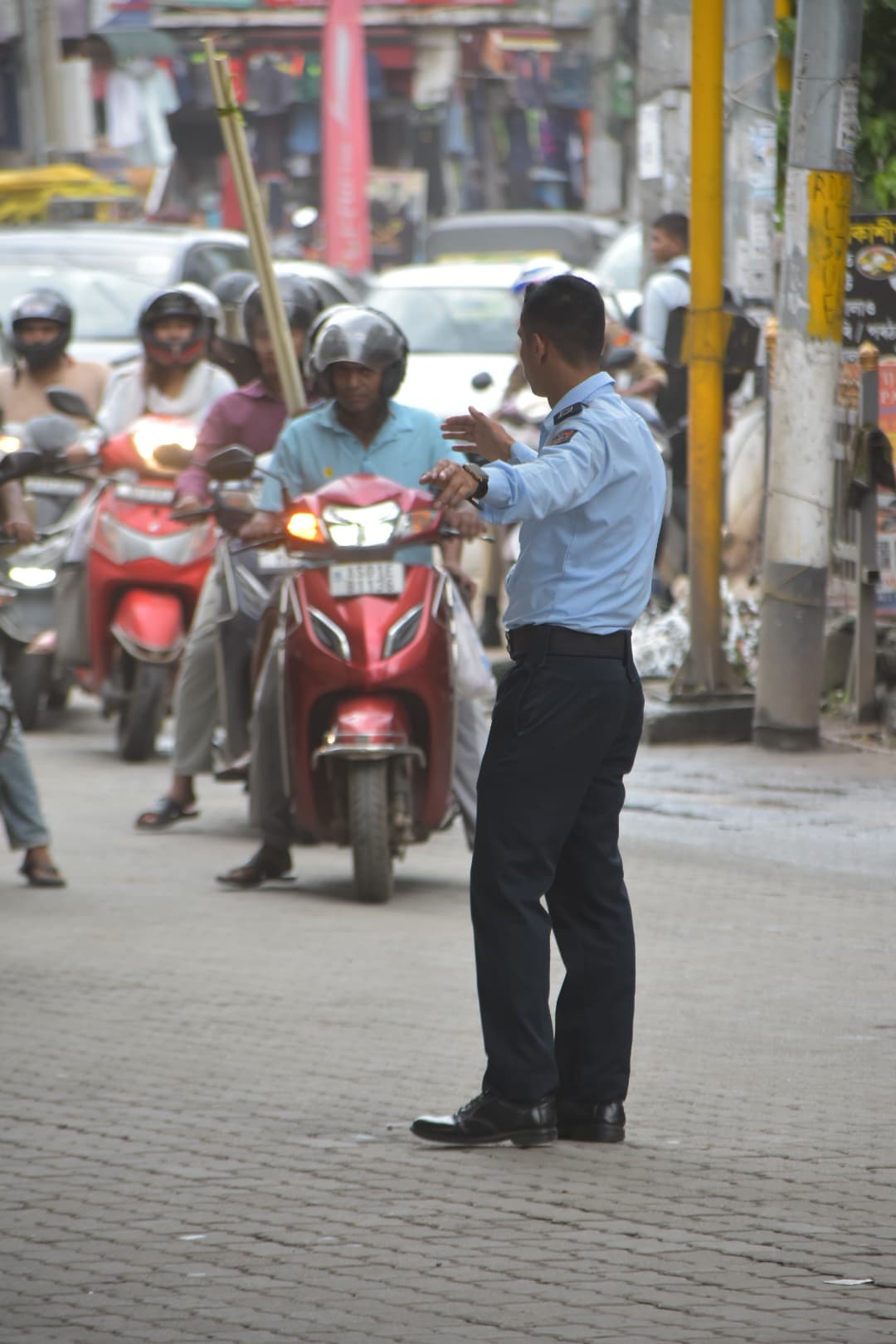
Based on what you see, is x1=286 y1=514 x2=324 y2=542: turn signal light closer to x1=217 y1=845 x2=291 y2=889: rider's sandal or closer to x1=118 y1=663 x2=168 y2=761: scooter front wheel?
x1=217 y1=845 x2=291 y2=889: rider's sandal

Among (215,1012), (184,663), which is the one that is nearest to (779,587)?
(184,663)

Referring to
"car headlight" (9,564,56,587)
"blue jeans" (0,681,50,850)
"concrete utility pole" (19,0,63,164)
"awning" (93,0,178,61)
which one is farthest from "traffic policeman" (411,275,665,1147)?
"awning" (93,0,178,61)

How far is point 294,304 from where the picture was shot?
962 centimetres

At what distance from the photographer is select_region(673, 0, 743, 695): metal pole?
36.4 ft

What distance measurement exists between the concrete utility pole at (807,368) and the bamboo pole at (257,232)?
2.19 metres

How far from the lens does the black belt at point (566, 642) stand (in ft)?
16.4

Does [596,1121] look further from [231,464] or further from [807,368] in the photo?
[807,368]

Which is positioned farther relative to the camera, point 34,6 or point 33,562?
point 34,6

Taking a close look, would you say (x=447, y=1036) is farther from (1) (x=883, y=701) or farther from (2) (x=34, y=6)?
(2) (x=34, y=6)

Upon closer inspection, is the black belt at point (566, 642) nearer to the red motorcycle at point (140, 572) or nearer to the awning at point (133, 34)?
the red motorcycle at point (140, 572)

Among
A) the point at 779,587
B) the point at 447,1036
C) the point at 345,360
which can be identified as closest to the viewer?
the point at 447,1036

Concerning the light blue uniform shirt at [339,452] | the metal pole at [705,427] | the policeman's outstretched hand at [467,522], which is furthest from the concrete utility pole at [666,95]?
the policeman's outstretched hand at [467,522]

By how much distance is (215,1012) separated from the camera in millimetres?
6410

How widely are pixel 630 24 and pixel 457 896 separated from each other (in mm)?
32663
